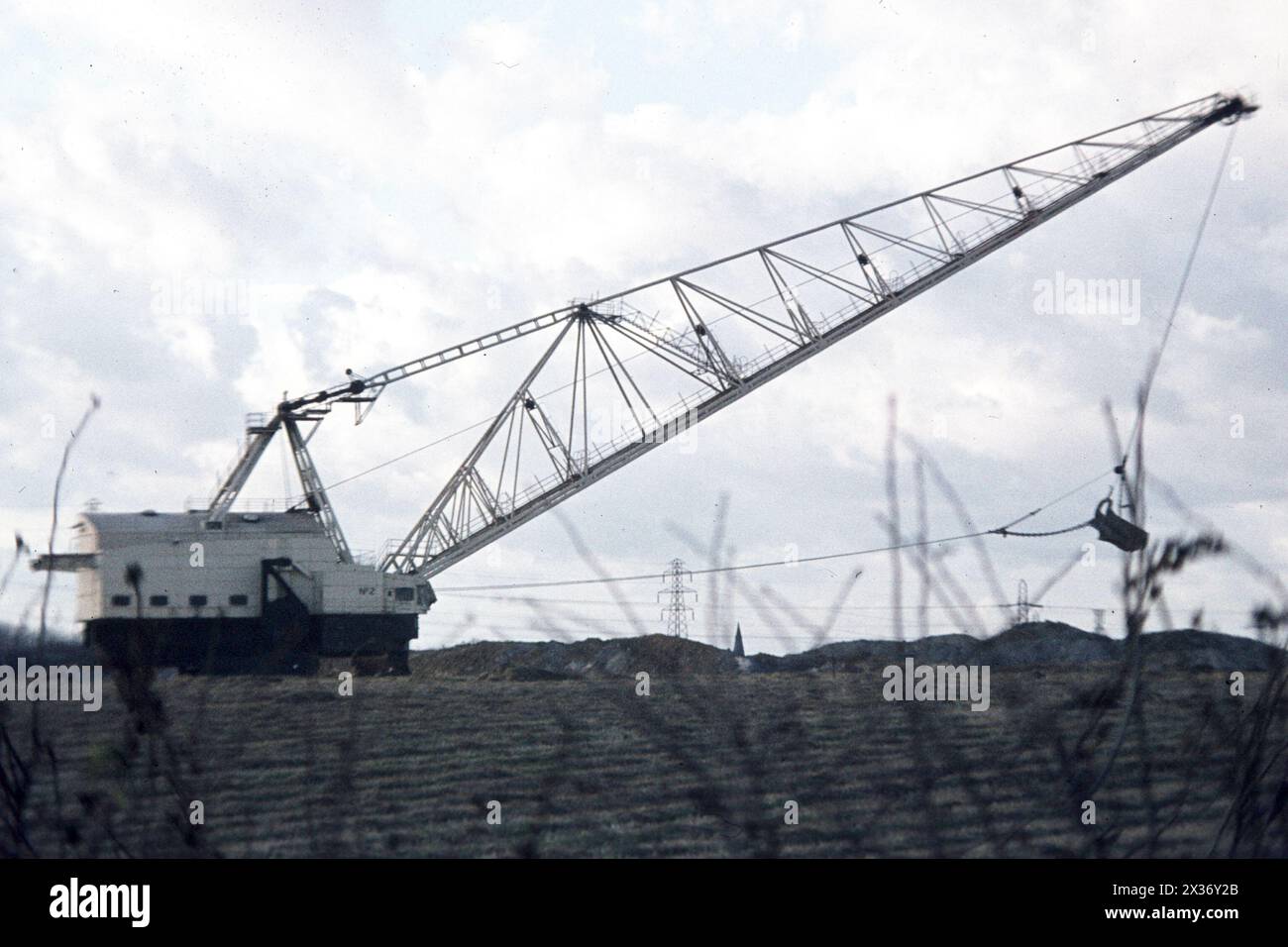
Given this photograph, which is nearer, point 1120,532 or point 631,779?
point 1120,532

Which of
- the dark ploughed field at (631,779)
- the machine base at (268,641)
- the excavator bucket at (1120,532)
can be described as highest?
the machine base at (268,641)

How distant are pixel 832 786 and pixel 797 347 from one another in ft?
86.0

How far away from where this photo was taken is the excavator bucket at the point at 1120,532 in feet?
19.0

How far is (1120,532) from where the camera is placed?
751 cm

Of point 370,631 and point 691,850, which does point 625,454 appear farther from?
point 691,850

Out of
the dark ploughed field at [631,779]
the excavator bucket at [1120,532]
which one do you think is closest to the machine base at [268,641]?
the dark ploughed field at [631,779]

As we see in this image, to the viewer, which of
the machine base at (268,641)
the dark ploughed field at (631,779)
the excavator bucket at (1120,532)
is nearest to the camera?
the excavator bucket at (1120,532)

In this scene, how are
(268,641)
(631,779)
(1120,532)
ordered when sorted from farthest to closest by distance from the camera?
1. (268,641)
2. (631,779)
3. (1120,532)

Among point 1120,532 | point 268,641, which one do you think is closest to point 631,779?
point 1120,532

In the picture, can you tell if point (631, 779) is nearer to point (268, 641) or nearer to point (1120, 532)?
point (1120, 532)

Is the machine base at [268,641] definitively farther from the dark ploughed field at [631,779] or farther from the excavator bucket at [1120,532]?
the excavator bucket at [1120,532]

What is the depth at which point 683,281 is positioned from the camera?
38.4 meters

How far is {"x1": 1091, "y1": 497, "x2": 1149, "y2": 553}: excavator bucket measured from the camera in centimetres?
579

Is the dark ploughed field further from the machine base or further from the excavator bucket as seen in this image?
the machine base
